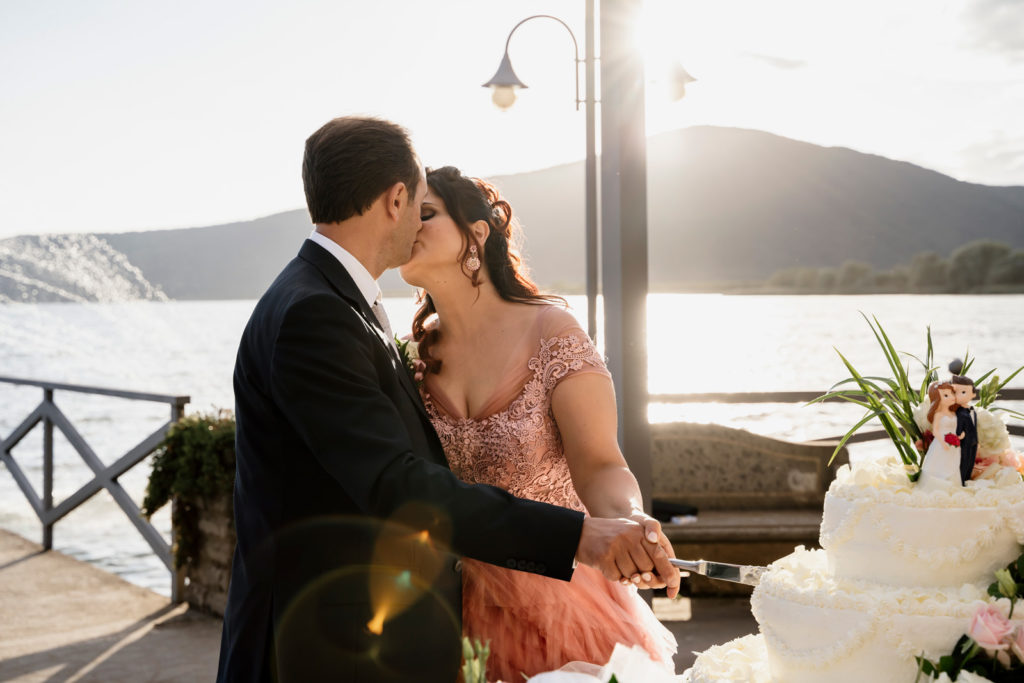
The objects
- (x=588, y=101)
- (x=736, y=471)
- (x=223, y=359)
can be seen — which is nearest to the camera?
(x=736, y=471)

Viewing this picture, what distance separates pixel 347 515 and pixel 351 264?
0.58 meters

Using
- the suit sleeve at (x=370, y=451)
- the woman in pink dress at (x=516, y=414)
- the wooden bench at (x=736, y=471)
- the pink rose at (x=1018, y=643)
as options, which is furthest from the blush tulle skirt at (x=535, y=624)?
the wooden bench at (x=736, y=471)

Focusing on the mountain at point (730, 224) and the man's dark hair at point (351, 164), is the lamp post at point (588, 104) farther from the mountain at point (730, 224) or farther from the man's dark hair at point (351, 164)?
the mountain at point (730, 224)

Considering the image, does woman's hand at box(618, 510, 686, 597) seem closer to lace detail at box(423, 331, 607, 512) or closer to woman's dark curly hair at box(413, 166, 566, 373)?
lace detail at box(423, 331, 607, 512)

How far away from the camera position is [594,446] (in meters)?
2.75

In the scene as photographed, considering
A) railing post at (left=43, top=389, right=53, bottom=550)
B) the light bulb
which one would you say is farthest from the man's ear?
railing post at (left=43, top=389, right=53, bottom=550)

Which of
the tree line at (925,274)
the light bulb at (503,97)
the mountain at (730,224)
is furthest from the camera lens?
the mountain at (730,224)

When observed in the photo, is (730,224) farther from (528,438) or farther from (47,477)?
(528,438)

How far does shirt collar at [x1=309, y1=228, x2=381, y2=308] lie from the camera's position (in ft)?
7.14

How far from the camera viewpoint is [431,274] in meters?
2.93

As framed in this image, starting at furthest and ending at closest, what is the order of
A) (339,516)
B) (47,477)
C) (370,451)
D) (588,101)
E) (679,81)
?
1. (47,477)
2. (588,101)
3. (679,81)
4. (339,516)
5. (370,451)

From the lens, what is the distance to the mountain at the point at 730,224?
123500 mm

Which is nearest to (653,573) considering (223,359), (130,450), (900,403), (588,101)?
(900,403)

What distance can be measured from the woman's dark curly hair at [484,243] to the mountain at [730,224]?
115160 mm
